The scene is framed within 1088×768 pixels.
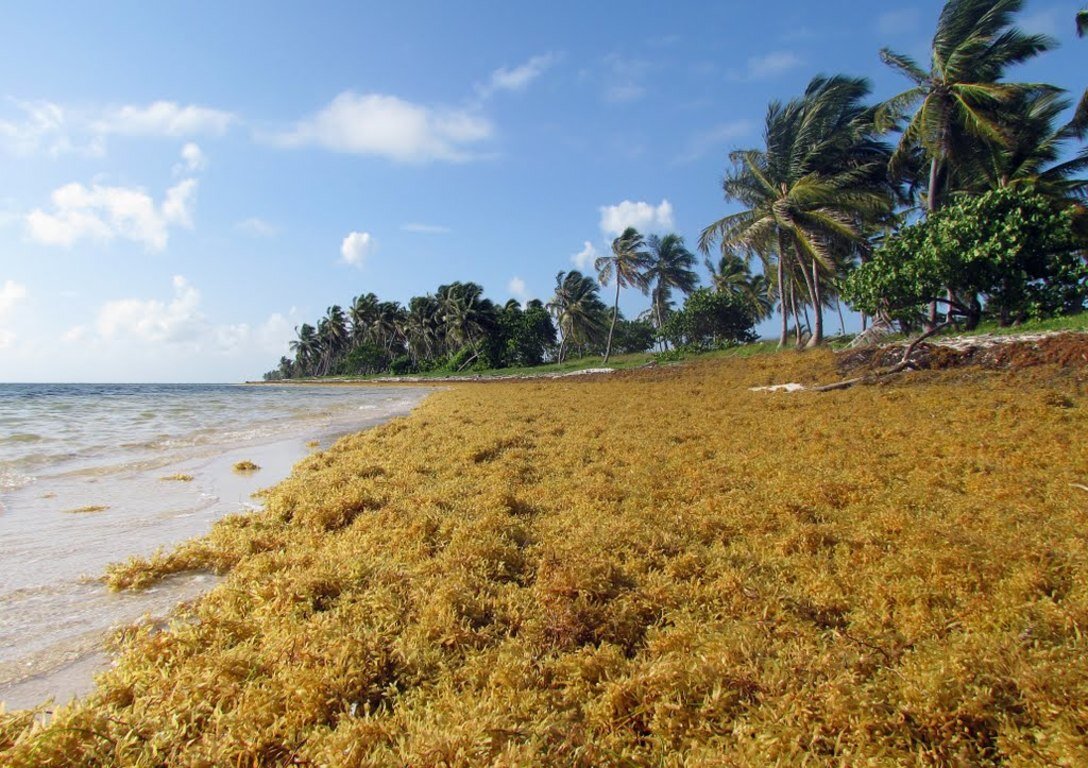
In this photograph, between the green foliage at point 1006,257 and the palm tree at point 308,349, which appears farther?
the palm tree at point 308,349

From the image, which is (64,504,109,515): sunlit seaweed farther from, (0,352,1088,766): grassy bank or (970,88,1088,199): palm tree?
(970,88,1088,199): palm tree

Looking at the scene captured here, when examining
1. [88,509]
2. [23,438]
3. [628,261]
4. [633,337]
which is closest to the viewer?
[88,509]

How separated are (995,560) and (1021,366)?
13757 millimetres

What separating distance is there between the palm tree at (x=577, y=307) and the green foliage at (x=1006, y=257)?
4533cm

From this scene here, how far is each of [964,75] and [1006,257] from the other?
8796 mm

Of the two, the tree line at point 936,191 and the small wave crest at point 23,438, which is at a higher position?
the tree line at point 936,191

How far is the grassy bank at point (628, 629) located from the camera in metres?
2.25

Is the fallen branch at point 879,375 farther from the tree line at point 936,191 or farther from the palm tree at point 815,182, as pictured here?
the palm tree at point 815,182

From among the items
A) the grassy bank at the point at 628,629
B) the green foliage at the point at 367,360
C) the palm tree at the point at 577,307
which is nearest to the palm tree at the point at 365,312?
the green foliage at the point at 367,360

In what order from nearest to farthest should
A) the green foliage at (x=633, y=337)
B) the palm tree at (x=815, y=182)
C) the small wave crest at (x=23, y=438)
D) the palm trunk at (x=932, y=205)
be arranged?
the small wave crest at (x=23, y=438), the palm trunk at (x=932, y=205), the palm tree at (x=815, y=182), the green foliage at (x=633, y=337)

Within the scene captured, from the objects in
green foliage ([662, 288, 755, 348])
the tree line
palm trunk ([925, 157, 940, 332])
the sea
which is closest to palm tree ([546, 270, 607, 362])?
green foliage ([662, 288, 755, 348])

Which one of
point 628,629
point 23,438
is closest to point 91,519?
point 628,629

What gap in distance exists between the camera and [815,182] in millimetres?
26094

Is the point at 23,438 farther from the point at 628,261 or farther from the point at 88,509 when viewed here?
the point at 628,261
